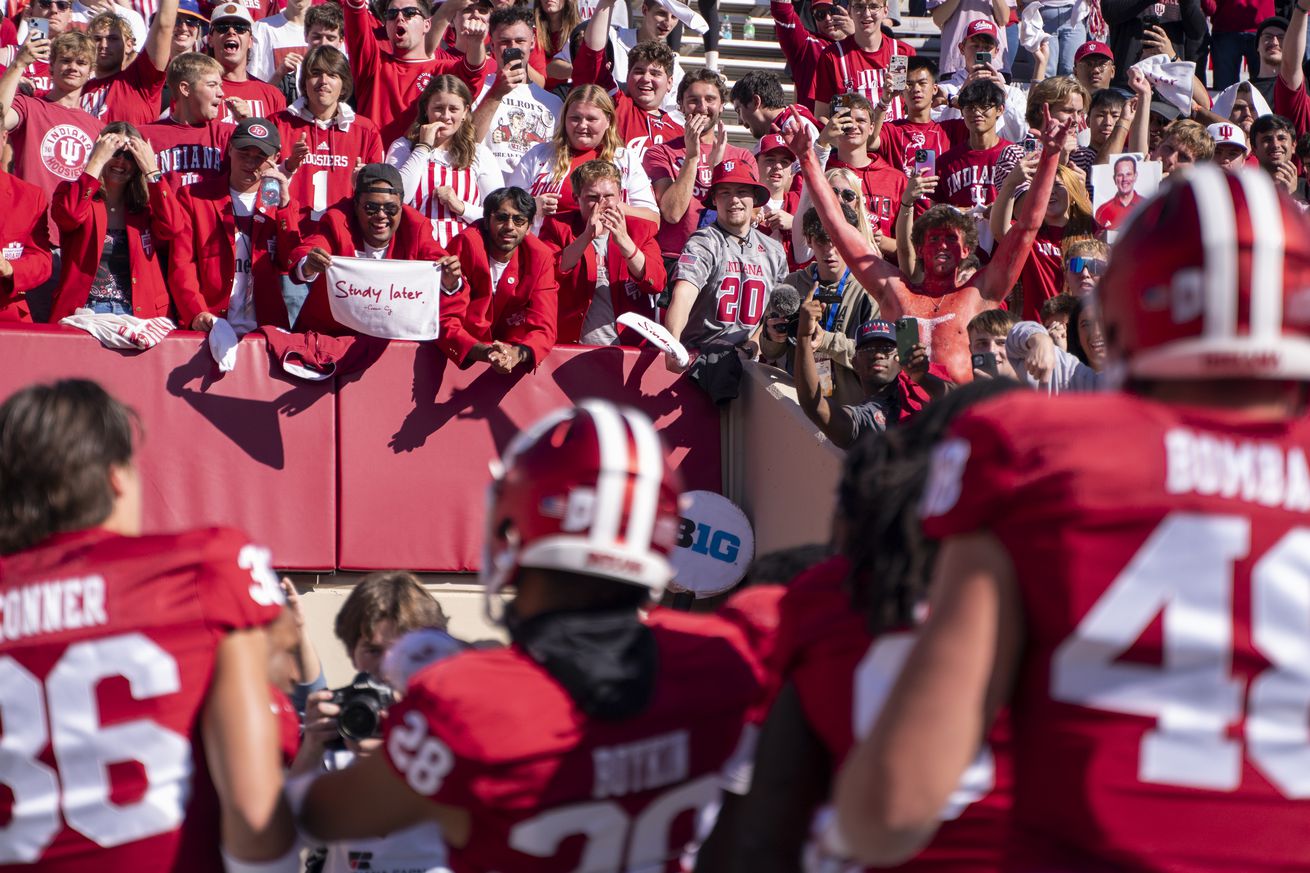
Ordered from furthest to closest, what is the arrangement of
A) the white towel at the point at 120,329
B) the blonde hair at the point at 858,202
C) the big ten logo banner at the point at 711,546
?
the blonde hair at the point at 858,202 < the big ten logo banner at the point at 711,546 < the white towel at the point at 120,329

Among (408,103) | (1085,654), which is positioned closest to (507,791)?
(1085,654)

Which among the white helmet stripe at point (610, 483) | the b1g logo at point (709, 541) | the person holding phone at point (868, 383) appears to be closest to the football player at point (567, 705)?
the white helmet stripe at point (610, 483)

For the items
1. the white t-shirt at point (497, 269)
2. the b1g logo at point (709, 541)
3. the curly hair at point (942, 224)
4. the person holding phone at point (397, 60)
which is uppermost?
the person holding phone at point (397, 60)

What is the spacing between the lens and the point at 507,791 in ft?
6.79

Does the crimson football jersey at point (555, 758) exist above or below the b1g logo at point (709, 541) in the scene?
above

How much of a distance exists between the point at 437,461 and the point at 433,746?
5594 mm

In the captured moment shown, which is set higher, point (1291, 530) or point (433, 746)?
point (1291, 530)

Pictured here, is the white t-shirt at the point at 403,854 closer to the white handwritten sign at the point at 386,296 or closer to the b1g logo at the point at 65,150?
the white handwritten sign at the point at 386,296

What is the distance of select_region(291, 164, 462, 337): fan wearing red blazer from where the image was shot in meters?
7.31

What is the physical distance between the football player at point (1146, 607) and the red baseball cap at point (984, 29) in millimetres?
9891

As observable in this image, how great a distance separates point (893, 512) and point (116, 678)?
111 cm

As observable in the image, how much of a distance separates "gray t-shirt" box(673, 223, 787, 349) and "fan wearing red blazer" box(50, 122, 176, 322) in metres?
2.53

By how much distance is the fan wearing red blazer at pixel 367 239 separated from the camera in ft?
24.0

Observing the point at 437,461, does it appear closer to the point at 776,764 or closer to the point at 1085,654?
the point at 776,764
